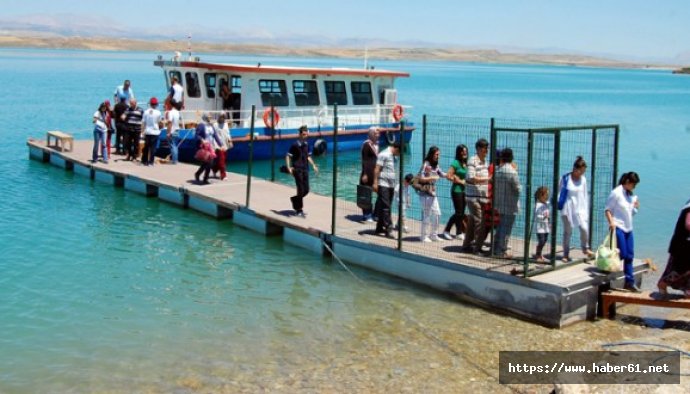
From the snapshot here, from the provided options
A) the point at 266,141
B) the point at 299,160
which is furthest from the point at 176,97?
the point at 299,160

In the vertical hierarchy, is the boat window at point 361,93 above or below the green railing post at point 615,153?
above

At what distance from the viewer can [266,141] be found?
25031 mm

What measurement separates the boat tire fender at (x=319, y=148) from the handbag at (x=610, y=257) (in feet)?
53.2

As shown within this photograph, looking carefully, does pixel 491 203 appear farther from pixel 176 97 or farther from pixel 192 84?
pixel 192 84

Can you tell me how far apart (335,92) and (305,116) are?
2073 mm

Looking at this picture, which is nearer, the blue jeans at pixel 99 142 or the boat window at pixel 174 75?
the blue jeans at pixel 99 142

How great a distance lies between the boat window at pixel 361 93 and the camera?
95.8 ft

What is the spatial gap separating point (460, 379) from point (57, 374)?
4.62 metres

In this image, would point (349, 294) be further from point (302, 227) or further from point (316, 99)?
point (316, 99)

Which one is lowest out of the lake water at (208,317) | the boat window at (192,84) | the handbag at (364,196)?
the lake water at (208,317)

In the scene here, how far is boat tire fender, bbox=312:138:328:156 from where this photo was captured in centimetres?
2615

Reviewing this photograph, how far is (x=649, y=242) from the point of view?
16.9 metres

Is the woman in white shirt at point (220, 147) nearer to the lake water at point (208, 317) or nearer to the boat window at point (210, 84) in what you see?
the lake water at point (208, 317)

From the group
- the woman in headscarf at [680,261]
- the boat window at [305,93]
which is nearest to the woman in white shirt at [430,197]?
the woman in headscarf at [680,261]
